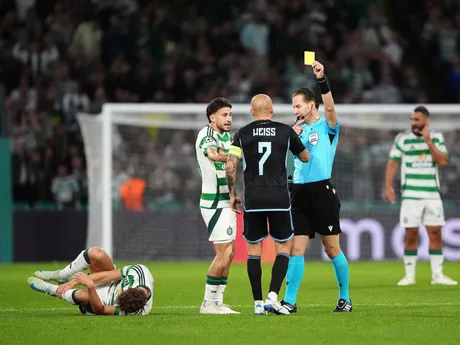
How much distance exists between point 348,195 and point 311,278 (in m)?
3.92

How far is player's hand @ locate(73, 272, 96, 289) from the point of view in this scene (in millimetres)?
9758

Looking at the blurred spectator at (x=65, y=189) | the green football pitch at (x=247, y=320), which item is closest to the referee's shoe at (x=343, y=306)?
the green football pitch at (x=247, y=320)

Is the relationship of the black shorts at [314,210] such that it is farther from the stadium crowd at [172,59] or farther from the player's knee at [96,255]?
the stadium crowd at [172,59]

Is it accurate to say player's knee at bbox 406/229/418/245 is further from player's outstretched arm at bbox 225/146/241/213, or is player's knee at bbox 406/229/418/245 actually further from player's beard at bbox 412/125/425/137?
player's outstretched arm at bbox 225/146/241/213

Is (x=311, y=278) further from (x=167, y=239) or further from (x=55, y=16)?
(x=55, y=16)

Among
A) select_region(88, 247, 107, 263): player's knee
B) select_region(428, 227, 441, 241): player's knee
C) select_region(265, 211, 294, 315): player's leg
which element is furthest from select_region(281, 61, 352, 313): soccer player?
select_region(428, 227, 441, 241): player's knee

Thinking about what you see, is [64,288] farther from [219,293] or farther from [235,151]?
[235,151]

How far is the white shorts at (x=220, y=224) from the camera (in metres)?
10.3

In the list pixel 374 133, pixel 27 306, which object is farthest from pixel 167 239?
pixel 27 306

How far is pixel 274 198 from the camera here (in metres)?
9.79

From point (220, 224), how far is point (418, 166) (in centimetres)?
484

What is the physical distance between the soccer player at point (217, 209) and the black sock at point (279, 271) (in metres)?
0.60

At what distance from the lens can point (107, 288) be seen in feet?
33.4


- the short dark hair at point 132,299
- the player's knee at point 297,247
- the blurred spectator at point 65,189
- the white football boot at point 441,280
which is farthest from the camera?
the blurred spectator at point 65,189
